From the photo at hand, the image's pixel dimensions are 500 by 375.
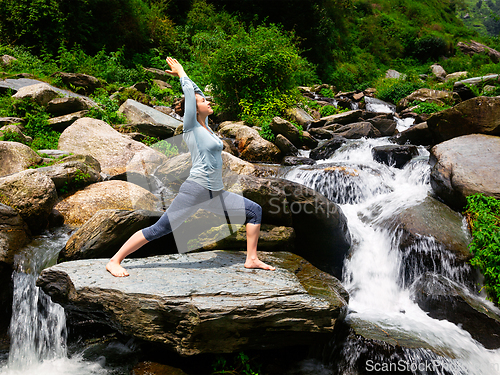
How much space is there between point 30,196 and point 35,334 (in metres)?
2.11

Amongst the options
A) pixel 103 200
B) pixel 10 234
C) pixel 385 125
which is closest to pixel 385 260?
pixel 103 200

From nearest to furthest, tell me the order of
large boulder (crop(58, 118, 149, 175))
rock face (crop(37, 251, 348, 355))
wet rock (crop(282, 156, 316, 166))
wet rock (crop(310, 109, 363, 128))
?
1. rock face (crop(37, 251, 348, 355))
2. large boulder (crop(58, 118, 149, 175))
3. wet rock (crop(282, 156, 316, 166))
4. wet rock (crop(310, 109, 363, 128))

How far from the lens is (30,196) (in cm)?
484

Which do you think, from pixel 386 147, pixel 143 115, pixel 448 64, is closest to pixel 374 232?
pixel 386 147

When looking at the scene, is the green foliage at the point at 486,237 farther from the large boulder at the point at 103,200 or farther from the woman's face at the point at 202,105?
the large boulder at the point at 103,200

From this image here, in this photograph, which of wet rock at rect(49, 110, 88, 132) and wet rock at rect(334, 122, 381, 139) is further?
wet rock at rect(334, 122, 381, 139)

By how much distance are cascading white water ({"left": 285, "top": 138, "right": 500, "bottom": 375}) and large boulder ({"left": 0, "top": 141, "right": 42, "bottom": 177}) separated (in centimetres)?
571

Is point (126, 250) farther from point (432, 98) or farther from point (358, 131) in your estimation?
point (432, 98)

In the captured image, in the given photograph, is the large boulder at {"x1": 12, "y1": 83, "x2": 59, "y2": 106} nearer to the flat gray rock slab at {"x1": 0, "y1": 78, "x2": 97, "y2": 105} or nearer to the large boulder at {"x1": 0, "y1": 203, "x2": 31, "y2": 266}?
the flat gray rock slab at {"x1": 0, "y1": 78, "x2": 97, "y2": 105}

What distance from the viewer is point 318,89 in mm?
20688

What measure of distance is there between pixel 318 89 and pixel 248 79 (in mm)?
10485

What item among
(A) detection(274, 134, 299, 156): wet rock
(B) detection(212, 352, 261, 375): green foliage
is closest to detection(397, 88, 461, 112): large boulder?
(A) detection(274, 134, 299, 156): wet rock

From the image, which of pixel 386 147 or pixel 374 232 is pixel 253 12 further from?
pixel 374 232

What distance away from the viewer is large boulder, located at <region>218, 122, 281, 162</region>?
9.38 meters
